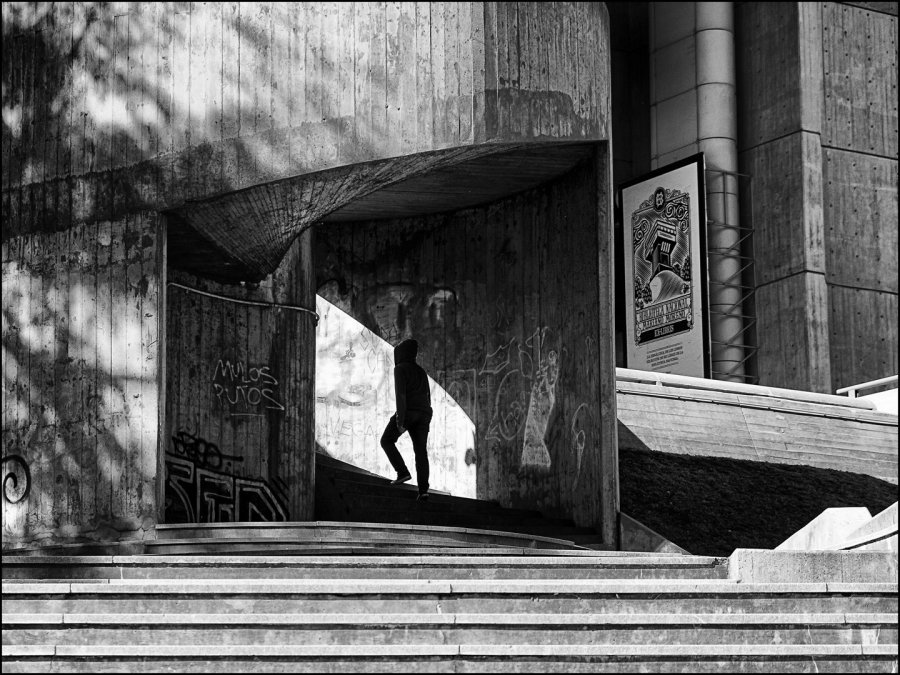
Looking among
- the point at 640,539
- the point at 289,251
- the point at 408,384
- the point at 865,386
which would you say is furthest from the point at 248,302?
the point at 865,386

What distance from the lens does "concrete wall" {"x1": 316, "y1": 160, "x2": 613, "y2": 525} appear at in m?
15.5

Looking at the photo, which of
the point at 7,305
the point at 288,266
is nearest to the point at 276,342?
the point at 288,266

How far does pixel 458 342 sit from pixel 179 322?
3.48m

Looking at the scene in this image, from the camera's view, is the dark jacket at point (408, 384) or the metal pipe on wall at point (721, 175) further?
the metal pipe on wall at point (721, 175)

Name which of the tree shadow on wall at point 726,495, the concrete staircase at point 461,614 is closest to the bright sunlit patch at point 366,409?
the tree shadow on wall at point 726,495

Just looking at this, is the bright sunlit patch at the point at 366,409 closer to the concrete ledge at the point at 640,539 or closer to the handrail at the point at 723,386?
the concrete ledge at the point at 640,539

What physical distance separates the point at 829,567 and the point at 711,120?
2438 cm

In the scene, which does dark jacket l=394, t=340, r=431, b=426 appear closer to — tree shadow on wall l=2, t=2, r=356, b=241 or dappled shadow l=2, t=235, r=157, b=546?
tree shadow on wall l=2, t=2, r=356, b=241

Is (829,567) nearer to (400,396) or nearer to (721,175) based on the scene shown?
(400,396)

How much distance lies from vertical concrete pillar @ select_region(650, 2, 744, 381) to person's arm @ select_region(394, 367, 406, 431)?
17096 mm

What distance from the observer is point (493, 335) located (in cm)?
1695

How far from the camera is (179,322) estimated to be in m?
15.1

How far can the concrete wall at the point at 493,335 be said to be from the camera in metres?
15.5

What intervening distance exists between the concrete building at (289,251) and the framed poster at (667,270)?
12.7 meters
